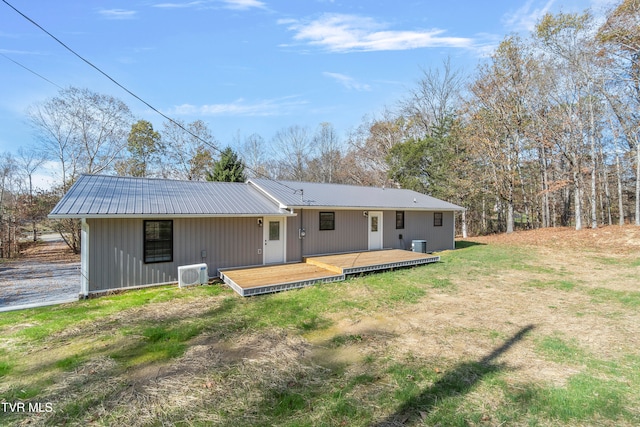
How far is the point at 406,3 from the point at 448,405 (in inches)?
430

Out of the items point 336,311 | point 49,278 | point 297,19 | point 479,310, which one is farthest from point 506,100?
point 49,278

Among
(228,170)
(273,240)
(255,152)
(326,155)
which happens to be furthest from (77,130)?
(326,155)

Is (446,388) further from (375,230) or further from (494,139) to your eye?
(494,139)

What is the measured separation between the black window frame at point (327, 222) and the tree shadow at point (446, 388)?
6.82m

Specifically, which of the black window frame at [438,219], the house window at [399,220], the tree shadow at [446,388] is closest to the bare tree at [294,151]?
the black window frame at [438,219]

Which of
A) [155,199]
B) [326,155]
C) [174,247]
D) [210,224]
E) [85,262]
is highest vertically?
[326,155]

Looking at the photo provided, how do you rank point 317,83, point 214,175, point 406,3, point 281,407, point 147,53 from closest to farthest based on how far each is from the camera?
point 281,407
point 147,53
point 406,3
point 317,83
point 214,175

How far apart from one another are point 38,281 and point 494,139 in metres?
22.2

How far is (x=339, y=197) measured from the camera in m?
11.4

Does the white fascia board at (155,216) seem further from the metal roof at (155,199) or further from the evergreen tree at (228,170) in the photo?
the evergreen tree at (228,170)

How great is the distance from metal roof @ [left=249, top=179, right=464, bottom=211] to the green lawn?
3950mm

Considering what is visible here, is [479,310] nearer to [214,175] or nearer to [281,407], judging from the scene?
[281,407]

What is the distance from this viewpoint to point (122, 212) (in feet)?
21.3

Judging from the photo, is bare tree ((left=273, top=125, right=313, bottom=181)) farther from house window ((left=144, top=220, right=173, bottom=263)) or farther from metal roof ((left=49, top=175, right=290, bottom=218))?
house window ((left=144, top=220, right=173, bottom=263))
